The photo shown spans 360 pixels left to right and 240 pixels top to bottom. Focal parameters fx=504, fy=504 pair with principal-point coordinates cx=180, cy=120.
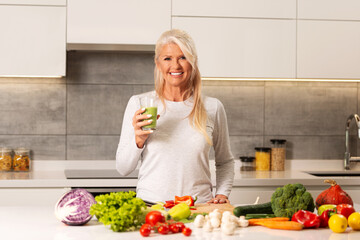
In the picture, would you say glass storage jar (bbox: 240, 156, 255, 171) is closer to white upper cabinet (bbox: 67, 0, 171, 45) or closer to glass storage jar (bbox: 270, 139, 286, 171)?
glass storage jar (bbox: 270, 139, 286, 171)

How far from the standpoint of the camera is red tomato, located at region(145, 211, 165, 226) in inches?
65.9

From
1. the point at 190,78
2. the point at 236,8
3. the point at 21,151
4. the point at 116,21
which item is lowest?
the point at 21,151

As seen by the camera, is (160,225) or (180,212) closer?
(160,225)

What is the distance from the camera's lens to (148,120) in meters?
2.05

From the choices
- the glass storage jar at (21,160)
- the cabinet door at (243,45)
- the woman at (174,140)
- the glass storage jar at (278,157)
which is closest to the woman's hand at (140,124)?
the woman at (174,140)

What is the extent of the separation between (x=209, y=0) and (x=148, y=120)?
169 cm

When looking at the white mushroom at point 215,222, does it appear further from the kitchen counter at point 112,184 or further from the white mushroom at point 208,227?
the kitchen counter at point 112,184

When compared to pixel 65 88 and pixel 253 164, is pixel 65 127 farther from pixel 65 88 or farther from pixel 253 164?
pixel 253 164

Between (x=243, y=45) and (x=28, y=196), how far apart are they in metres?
1.74

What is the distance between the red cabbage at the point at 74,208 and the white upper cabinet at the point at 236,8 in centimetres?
199

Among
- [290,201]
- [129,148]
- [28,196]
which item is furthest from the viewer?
[28,196]

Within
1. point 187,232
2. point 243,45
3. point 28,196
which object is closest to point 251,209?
point 187,232

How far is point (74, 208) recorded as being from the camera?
68.5 inches

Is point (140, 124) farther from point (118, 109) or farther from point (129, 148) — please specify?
point (118, 109)
